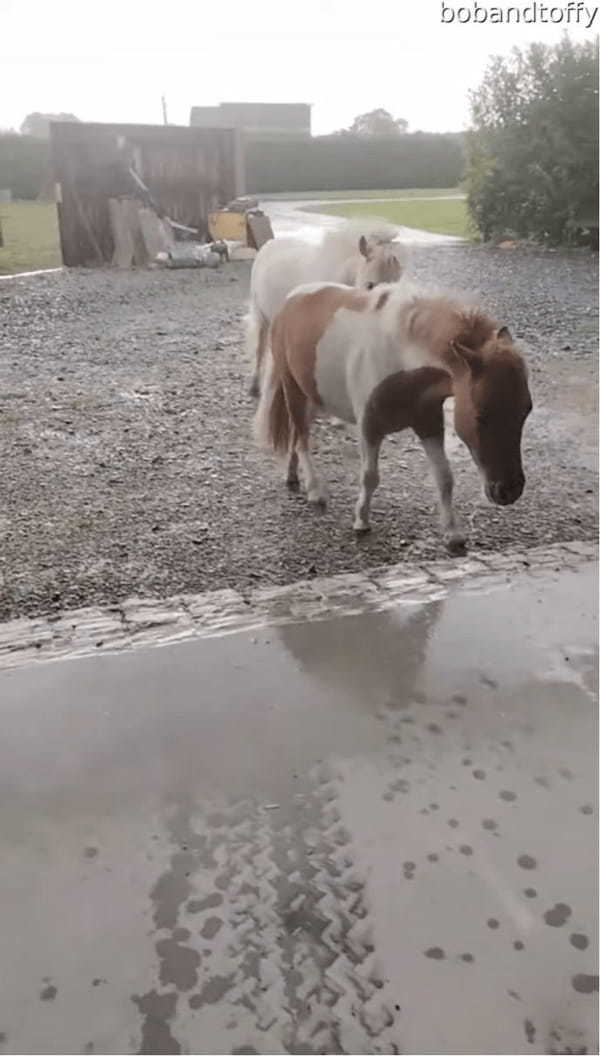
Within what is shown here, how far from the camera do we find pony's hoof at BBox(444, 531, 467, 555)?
3307 millimetres

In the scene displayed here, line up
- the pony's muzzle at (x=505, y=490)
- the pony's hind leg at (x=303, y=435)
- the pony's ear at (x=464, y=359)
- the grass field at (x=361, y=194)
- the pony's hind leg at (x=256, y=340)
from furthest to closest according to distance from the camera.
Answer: the grass field at (x=361, y=194)
the pony's hind leg at (x=256, y=340)
the pony's hind leg at (x=303, y=435)
the pony's muzzle at (x=505, y=490)
the pony's ear at (x=464, y=359)

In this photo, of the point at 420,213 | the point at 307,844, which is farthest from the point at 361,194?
the point at 307,844

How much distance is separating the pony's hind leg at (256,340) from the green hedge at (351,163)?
54.1 feet

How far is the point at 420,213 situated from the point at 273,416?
16.4 meters

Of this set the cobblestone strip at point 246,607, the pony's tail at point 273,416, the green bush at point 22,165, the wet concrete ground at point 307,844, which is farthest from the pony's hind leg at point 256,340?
the green bush at point 22,165

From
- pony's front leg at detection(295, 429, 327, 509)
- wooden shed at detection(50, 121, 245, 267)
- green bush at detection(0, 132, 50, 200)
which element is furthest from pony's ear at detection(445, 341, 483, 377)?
green bush at detection(0, 132, 50, 200)

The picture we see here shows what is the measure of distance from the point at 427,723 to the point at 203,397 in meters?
3.54

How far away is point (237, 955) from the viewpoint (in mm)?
1649

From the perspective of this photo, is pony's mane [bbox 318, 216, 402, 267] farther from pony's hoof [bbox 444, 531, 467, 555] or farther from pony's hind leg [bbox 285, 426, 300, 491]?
pony's hoof [bbox 444, 531, 467, 555]

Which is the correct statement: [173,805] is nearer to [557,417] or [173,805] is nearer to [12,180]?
[557,417]

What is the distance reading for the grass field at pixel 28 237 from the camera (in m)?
11.7

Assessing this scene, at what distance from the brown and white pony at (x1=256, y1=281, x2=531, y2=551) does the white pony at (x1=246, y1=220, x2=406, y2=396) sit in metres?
0.89

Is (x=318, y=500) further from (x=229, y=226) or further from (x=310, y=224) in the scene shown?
(x=310, y=224)

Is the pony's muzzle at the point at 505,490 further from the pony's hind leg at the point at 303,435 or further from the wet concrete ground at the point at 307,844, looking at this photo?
the pony's hind leg at the point at 303,435
